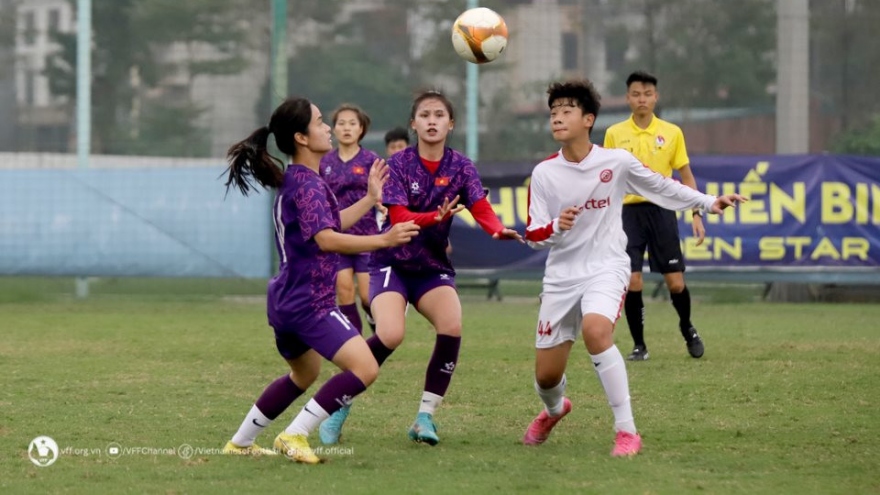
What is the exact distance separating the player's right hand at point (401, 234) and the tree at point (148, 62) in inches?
540

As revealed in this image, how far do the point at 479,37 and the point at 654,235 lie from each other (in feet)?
9.90

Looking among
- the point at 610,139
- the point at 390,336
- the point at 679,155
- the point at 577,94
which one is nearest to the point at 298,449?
the point at 390,336

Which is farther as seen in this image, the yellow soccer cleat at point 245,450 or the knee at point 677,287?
the knee at point 677,287

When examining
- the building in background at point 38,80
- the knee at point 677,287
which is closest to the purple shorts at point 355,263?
the knee at point 677,287

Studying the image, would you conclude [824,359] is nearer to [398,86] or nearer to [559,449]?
[559,449]

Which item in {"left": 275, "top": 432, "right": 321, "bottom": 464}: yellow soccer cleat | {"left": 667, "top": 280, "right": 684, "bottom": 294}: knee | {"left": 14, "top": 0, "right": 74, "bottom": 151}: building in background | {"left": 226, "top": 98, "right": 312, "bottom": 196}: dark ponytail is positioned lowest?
{"left": 275, "top": 432, "right": 321, "bottom": 464}: yellow soccer cleat

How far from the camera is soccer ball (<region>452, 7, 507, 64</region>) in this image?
29.0 ft

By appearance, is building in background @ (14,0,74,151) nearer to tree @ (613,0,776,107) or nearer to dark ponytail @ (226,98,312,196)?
tree @ (613,0,776,107)

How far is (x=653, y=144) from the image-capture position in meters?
11.1

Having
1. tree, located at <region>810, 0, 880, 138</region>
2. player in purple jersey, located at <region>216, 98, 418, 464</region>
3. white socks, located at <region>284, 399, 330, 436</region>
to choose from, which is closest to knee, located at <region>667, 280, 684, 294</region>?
player in purple jersey, located at <region>216, 98, 418, 464</region>

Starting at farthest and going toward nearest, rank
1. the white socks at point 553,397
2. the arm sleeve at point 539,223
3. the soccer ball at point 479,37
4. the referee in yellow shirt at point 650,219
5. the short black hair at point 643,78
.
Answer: the referee in yellow shirt at point 650,219, the short black hair at point 643,78, the soccer ball at point 479,37, the white socks at point 553,397, the arm sleeve at point 539,223

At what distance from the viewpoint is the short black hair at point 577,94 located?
7332 mm

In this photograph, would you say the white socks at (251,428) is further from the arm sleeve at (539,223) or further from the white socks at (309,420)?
the arm sleeve at (539,223)

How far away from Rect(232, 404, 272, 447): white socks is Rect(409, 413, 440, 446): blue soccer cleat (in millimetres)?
853
